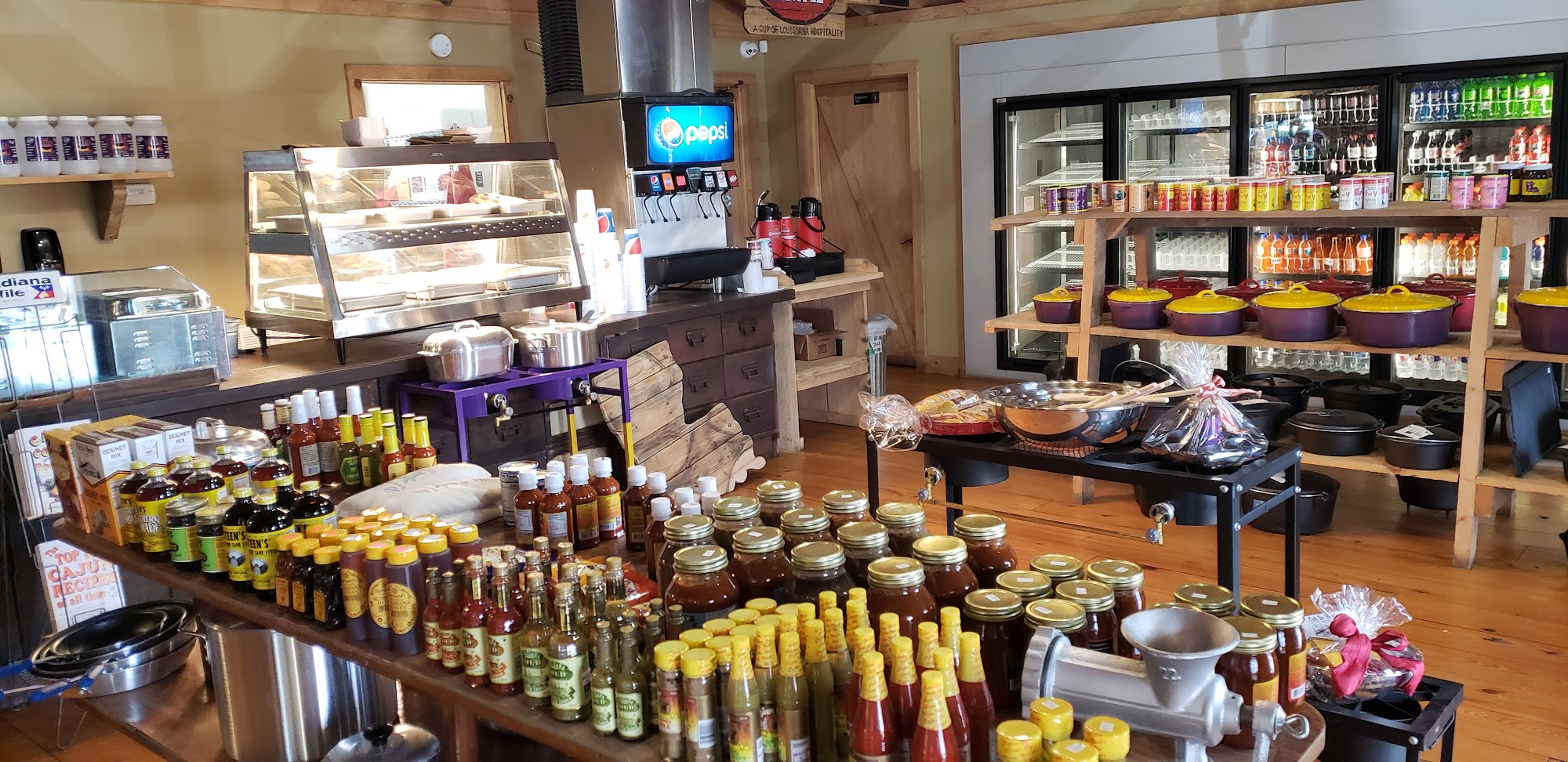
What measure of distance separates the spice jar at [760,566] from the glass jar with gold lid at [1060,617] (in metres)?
0.37

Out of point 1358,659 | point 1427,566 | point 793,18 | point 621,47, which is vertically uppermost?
point 793,18

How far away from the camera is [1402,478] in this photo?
4.63 m

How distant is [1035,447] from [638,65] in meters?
3.36

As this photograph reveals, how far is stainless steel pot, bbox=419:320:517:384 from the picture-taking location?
4199 mm

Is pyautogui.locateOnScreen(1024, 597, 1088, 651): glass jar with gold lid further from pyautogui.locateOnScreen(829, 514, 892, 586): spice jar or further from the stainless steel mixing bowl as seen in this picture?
the stainless steel mixing bowl

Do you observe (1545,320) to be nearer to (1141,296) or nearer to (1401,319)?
(1401,319)

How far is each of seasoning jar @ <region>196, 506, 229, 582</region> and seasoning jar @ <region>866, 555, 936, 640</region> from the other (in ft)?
4.51

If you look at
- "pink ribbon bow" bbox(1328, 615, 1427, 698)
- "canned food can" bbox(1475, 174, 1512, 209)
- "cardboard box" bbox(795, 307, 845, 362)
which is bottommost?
"pink ribbon bow" bbox(1328, 615, 1427, 698)

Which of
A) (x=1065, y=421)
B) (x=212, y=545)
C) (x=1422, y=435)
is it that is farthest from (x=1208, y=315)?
(x=212, y=545)

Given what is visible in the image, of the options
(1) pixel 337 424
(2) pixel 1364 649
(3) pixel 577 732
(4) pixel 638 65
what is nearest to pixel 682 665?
(3) pixel 577 732

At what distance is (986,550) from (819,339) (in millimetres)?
4508

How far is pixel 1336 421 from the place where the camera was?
430 centimetres

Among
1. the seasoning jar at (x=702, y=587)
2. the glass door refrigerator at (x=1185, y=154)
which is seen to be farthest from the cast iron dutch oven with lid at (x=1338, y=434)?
the seasoning jar at (x=702, y=587)

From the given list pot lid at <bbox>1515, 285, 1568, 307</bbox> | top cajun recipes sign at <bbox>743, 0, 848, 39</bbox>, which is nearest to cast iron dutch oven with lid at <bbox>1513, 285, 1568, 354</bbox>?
pot lid at <bbox>1515, 285, 1568, 307</bbox>
